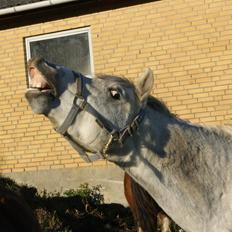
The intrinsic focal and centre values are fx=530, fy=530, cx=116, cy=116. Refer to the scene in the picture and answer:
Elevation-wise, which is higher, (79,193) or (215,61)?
(215,61)

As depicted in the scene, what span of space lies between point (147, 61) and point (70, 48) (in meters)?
1.55

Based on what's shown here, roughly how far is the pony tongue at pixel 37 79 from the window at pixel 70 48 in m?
6.80

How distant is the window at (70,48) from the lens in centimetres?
959

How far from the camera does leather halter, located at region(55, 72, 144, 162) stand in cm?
271

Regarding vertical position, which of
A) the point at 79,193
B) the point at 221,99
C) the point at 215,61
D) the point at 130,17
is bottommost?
the point at 79,193

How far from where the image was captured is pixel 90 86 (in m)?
2.81

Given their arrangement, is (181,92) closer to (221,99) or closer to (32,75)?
(221,99)

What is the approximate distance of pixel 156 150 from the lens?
2.88 meters

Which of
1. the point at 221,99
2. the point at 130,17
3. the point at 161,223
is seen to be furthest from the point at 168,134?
the point at 130,17

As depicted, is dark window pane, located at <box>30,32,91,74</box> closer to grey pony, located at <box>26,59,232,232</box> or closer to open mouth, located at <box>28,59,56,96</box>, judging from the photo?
grey pony, located at <box>26,59,232,232</box>

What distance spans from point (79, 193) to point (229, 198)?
669 centimetres

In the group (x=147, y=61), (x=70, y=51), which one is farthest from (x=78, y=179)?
(x=147, y=61)

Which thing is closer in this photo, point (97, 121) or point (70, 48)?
point (97, 121)

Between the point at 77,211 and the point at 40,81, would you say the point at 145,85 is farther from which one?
the point at 77,211
